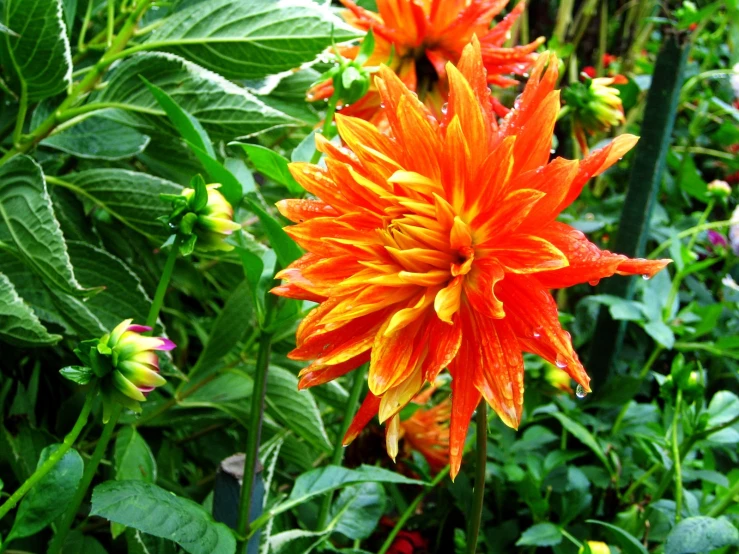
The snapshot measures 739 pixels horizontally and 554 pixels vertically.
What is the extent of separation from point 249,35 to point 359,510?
0.40 metres

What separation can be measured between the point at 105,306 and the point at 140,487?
0.27 metres

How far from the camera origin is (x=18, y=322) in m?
0.55

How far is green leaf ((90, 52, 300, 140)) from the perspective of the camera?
617 mm

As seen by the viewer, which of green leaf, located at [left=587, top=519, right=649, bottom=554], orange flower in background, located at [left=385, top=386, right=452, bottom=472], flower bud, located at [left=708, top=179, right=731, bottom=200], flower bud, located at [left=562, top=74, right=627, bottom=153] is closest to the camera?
green leaf, located at [left=587, top=519, right=649, bottom=554]

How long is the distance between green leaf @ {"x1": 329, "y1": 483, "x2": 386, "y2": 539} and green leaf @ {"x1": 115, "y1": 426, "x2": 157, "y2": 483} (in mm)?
150

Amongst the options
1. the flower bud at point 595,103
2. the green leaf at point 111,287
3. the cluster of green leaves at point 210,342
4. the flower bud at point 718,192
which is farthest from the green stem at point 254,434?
the flower bud at point 718,192

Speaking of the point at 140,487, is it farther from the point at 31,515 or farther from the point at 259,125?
the point at 259,125

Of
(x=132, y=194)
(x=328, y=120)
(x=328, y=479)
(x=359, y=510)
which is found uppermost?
(x=328, y=120)

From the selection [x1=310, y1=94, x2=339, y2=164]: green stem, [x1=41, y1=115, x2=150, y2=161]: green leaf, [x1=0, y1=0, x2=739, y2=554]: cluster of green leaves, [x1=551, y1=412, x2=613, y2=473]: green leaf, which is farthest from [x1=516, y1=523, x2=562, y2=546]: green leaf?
[x1=41, y1=115, x2=150, y2=161]: green leaf

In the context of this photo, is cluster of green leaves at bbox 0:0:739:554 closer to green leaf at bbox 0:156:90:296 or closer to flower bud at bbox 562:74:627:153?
green leaf at bbox 0:156:90:296

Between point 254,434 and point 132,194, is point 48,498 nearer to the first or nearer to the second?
point 254,434

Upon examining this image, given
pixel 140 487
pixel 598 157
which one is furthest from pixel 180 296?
pixel 598 157

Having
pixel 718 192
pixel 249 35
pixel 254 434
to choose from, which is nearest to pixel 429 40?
pixel 249 35

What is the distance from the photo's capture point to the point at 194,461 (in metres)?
0.89
